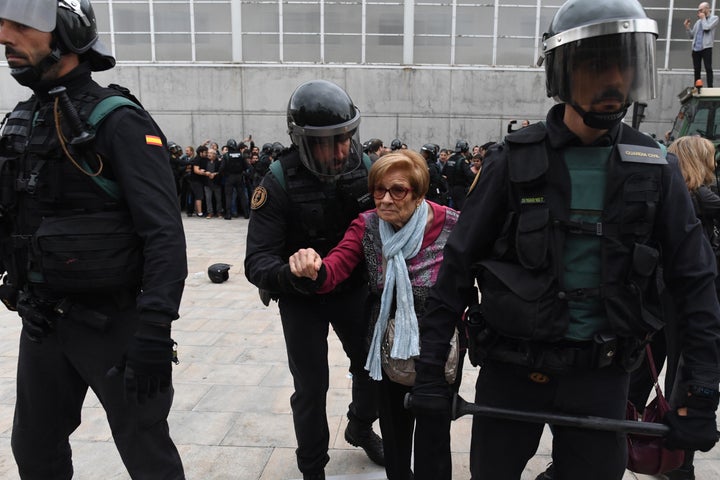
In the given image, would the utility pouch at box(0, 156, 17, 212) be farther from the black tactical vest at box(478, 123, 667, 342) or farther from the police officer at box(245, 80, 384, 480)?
the black tactical vest at box(478, 123, 667, 342)

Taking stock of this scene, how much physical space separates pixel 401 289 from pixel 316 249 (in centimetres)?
58

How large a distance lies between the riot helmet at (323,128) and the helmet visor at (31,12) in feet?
3.51

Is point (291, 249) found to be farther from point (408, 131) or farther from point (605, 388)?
point (408, 131)

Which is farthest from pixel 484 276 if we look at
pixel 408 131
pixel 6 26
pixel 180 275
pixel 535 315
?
pixel 408 131

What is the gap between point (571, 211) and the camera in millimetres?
1812

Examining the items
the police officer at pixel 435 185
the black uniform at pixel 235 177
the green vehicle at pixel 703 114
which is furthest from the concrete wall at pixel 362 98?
the green vehicle at pixel 703 114

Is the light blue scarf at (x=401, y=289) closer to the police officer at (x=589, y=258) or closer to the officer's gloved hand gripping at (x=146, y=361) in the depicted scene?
the police officer at (x=589, y=258)

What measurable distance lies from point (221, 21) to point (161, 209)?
719 inches

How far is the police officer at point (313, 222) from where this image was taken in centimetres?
266

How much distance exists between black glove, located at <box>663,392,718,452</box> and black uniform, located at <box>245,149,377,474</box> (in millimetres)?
1302

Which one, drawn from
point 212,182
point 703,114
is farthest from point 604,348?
point 212,182

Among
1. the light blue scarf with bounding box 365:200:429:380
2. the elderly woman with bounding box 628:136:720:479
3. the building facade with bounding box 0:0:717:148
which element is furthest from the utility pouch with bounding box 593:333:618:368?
the building facade with bounding box 0:0:717:148

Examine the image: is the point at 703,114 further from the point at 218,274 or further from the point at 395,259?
the point at 395,259

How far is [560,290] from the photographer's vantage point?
5.88 feet
